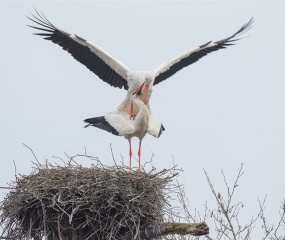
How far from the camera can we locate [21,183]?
9.16 m

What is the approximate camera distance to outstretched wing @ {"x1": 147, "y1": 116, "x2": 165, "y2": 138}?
10.5 m

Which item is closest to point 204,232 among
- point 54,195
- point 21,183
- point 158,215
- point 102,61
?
point 158,215

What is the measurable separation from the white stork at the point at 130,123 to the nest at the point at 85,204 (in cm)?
133

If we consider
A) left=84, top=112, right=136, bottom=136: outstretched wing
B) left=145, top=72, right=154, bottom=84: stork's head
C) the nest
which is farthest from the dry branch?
left=145, top=72, right=154, bottom=84: stork's head

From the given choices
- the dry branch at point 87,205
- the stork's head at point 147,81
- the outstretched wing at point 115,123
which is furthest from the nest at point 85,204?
the stork's head at point 147,81

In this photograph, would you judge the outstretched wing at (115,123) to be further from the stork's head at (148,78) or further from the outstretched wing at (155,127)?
the stork's head at (148,78)

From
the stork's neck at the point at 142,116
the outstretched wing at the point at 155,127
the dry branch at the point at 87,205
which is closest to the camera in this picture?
the dry branch at the point at 87,205

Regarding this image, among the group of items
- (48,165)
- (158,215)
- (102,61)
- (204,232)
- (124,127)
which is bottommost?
(204,232)

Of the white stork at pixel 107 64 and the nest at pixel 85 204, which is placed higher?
the white stork at pixel 107 64

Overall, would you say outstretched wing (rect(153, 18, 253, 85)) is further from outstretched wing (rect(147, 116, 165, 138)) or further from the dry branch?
the dry branch

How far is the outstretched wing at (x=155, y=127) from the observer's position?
34.5 ft

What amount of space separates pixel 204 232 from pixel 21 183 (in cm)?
265

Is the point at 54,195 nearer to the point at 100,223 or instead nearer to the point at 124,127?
the point at 100,223

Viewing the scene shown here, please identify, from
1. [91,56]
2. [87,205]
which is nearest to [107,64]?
[91,56]
